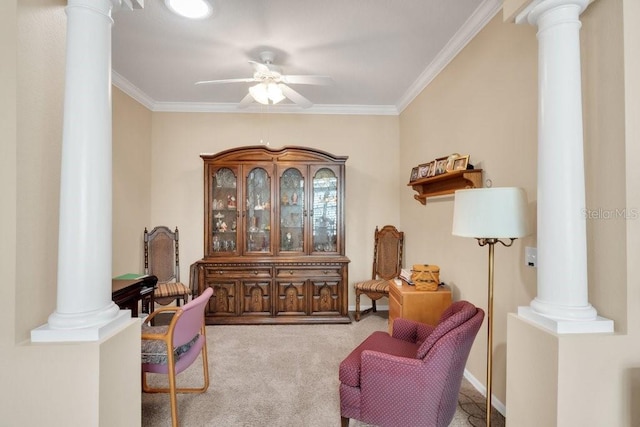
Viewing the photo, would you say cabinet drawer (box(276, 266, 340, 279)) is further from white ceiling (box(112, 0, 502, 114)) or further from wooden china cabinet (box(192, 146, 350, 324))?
white ceiling (box(112, 0, 502, 114))

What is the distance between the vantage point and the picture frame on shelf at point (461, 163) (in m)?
2.45

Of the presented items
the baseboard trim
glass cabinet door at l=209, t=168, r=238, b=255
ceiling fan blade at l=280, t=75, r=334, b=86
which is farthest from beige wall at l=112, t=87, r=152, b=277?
the baseboard trim

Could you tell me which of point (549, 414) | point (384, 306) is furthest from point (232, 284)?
point (549, 414)

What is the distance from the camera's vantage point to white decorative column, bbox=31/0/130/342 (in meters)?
1.31

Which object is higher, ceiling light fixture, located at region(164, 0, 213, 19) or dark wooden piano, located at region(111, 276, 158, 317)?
ceiling light fixture, located at region(164, 0, 213, 19)

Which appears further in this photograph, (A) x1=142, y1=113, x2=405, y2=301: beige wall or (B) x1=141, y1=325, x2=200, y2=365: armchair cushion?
(A) x1=142, y1=113, x2=405, y2=301: beige wall

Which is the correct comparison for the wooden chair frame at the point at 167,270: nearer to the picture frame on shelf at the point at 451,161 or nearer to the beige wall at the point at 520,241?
the beige wall at the point at 520,241

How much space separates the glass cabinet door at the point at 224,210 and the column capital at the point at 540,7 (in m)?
3.25

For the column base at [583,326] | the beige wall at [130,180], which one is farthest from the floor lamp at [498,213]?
the beige wall at [130,180]

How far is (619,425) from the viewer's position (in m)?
1.33

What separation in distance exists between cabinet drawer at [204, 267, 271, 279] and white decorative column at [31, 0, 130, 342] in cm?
245

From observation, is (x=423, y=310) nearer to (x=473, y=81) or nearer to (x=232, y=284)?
(x=473, y=81)

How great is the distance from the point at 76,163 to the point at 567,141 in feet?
7.01

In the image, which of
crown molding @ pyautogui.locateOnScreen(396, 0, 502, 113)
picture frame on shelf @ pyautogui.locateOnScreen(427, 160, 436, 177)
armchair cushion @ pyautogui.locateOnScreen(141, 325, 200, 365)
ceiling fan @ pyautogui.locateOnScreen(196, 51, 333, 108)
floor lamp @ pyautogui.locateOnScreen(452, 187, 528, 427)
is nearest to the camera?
floor lamp @ pyautogui.locateOnScreen(452, 187, 528, 427)
